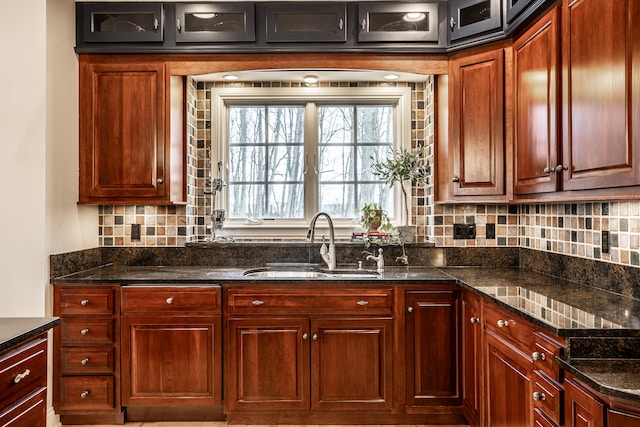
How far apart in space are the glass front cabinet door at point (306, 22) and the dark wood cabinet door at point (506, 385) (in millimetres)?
1979

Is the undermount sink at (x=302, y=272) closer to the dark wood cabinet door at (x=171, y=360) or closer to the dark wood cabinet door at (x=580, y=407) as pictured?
the dark wood cabinet door at (x=171, y=360)

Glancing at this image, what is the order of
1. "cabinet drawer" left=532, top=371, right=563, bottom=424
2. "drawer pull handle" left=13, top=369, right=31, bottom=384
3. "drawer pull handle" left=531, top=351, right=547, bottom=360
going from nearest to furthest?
"drawer pull handle" left=13, top=369, right=31, bottom=384, "cabinet drawer" left=532, top=371, right=563, bottom=424, "drawer pull handle" left=531, top=351, right=547, bottom=360

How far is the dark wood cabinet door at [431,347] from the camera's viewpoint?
2.63 m

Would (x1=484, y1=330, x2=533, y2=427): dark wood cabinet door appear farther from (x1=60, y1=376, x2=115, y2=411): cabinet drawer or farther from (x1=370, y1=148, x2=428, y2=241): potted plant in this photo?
(x1=60, y1=376, x2=115, y2=411): cabinet drawer

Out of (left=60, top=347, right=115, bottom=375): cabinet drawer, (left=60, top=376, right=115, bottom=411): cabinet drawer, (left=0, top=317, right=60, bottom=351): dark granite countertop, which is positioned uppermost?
(left=0, top=317, right=60, bottom=351): dark granite countertop

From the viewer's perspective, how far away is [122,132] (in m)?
2.90

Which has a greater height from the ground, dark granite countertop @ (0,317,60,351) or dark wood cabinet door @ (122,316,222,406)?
dark granite countertop @ (0,317,60,351)

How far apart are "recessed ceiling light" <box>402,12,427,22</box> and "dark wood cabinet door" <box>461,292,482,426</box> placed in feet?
5.64

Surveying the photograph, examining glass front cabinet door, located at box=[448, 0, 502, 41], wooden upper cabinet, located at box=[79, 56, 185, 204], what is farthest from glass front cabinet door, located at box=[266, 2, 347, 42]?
wooden upper cabinet, located at box=[79, 56, 185, 204]

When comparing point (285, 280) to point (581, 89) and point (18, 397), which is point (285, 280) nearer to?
point (18, 397)

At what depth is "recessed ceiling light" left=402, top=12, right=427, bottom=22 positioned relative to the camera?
290 cm

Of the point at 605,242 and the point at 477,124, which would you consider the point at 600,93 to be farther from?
the point at 477,124

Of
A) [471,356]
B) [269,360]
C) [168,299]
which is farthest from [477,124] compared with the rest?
[168,299]

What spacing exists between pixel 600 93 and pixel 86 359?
2890 mm
